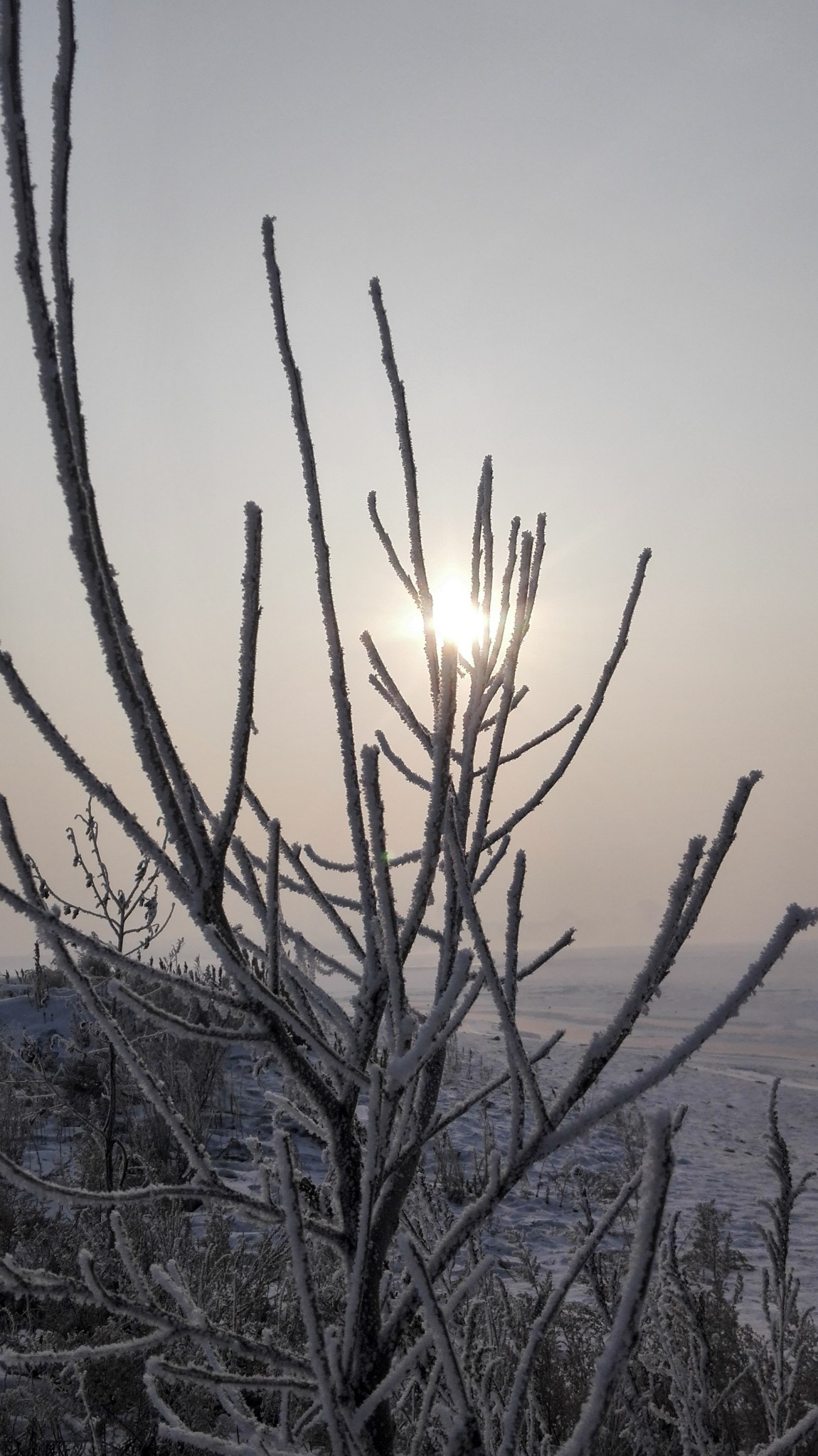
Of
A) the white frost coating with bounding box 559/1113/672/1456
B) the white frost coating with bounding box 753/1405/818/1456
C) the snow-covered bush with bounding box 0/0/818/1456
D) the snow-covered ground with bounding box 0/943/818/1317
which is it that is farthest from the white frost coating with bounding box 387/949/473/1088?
the snow-covered ground with bounding box 0/943/818/1317

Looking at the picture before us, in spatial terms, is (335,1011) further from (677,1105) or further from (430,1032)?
(677,1105)

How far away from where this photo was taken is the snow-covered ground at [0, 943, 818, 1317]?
7.14 metres

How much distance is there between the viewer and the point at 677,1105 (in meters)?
1.56

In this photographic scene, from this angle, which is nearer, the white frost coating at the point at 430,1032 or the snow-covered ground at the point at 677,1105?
the white frost coating at the point at 430,1032

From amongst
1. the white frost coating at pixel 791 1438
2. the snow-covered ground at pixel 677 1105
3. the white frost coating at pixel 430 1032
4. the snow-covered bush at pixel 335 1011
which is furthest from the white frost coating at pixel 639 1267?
the snow-covered ground at pixel 677 1105

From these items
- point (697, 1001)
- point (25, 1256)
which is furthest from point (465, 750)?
point (697, 1001)

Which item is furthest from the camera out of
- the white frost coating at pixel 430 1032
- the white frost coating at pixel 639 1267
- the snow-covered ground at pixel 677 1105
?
the snow-covered ground at pixel 677 1105

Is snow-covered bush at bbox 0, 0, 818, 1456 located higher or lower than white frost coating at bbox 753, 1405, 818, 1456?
higher

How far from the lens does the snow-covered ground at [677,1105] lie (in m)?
7.14

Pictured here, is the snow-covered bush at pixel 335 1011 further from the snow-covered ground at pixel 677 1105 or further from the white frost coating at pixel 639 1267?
the snow-covered ground at pixel 677 1105

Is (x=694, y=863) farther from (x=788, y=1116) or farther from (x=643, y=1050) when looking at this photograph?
(x=643, y=1050)

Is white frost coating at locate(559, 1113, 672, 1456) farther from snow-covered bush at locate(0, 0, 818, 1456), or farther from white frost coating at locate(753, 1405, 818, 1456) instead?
white frost coating at locate(753, 1405, 818, 1456)

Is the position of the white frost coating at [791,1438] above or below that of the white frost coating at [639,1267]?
below

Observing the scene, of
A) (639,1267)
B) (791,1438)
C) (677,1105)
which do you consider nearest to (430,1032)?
(639,1267)
